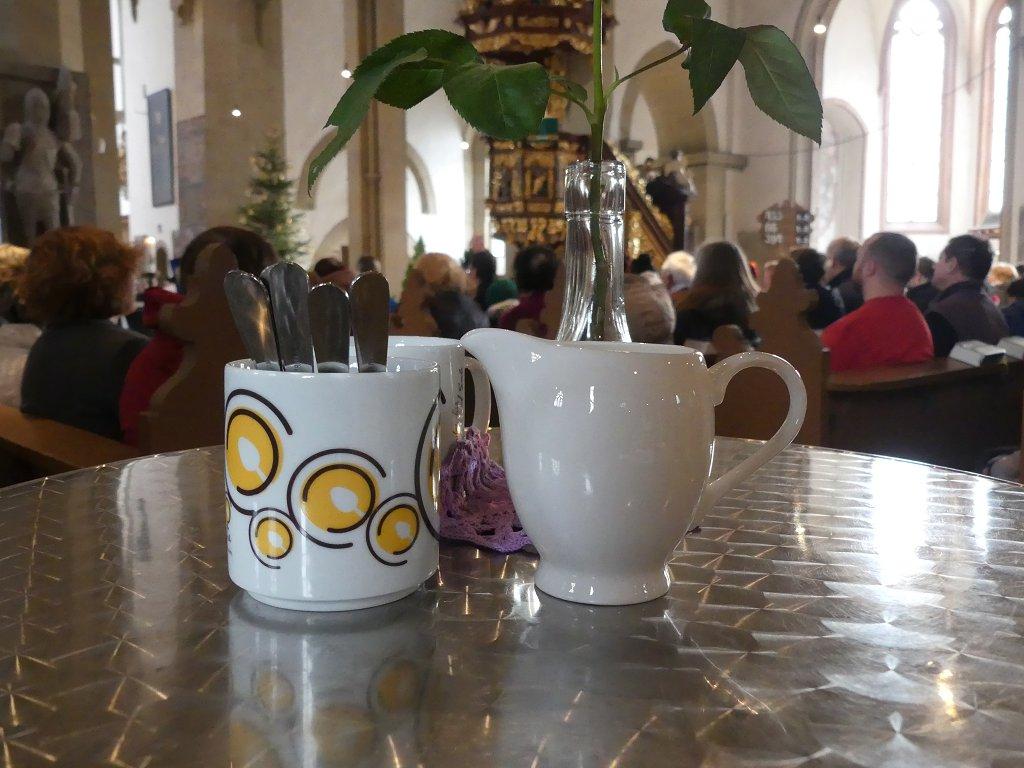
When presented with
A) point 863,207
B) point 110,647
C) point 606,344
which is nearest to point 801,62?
point 606,344

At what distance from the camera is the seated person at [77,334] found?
2424 millimetres

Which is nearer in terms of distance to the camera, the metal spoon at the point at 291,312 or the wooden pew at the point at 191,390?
the metal spoon at the point at 291,312

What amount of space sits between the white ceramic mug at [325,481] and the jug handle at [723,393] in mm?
210

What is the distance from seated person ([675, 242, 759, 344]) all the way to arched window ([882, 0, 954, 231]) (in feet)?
41.5

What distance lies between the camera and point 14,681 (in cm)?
53

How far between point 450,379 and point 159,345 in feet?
5.15

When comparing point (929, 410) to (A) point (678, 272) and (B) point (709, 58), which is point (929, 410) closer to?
(B) point (709, 58)

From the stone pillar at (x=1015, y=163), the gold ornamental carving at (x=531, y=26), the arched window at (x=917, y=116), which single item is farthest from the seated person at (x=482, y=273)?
the arched window at (x=917, y=116)

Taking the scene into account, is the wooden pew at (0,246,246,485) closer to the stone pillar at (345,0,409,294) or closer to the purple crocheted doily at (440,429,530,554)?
the purple crocheted doily at (440,429,530,554)

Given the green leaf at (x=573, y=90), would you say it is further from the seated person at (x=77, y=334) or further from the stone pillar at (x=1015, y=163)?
the stone pillar at (x=1015, y=163)

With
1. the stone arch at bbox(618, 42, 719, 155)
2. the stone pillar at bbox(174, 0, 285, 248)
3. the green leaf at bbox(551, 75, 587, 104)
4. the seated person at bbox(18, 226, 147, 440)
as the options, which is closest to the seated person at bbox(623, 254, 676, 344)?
the seated person at bbox(18, 226, 147, 440)

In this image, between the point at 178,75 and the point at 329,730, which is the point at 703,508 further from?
the point at 178,75

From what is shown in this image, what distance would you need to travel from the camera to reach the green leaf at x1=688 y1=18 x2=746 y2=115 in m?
0.57

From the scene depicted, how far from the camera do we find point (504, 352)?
2.19 ft
